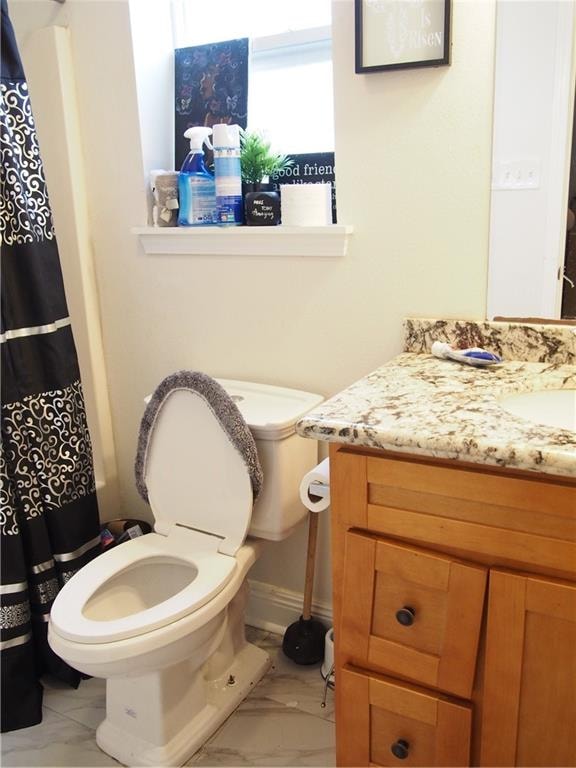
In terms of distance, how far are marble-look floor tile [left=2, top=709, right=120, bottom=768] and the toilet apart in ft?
0.13

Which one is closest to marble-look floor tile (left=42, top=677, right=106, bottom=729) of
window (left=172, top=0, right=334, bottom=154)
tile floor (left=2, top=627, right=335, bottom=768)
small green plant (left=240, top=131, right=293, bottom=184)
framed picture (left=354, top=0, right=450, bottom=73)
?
tile floor (left=2, top=627, right=335, bottom=768)

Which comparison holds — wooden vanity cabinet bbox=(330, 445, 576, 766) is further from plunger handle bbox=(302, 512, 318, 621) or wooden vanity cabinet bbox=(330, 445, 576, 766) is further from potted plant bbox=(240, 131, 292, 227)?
potted plant bbox=(240, 131, 292, 227)

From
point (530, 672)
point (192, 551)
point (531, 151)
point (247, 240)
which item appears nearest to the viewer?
point (530, 672)

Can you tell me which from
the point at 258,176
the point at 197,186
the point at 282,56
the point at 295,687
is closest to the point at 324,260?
the point at 258,176

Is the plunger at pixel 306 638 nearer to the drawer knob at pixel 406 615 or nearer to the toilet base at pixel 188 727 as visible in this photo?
the toilet base at pixel 188 727

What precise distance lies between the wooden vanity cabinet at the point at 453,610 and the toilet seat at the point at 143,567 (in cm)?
38

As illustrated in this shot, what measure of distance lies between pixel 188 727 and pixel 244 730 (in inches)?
5.6

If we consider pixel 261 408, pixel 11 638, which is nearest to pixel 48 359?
pixel 261 408

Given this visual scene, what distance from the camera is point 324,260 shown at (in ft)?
5.42

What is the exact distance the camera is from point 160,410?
1.63 metres

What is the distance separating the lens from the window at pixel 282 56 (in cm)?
176

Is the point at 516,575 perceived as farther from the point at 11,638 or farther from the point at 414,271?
the point at 11,638

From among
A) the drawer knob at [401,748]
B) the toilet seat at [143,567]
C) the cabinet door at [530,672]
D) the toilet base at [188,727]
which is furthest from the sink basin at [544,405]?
the toilet base at [188,727]

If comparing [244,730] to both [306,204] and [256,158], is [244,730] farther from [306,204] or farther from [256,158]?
[256,158]
